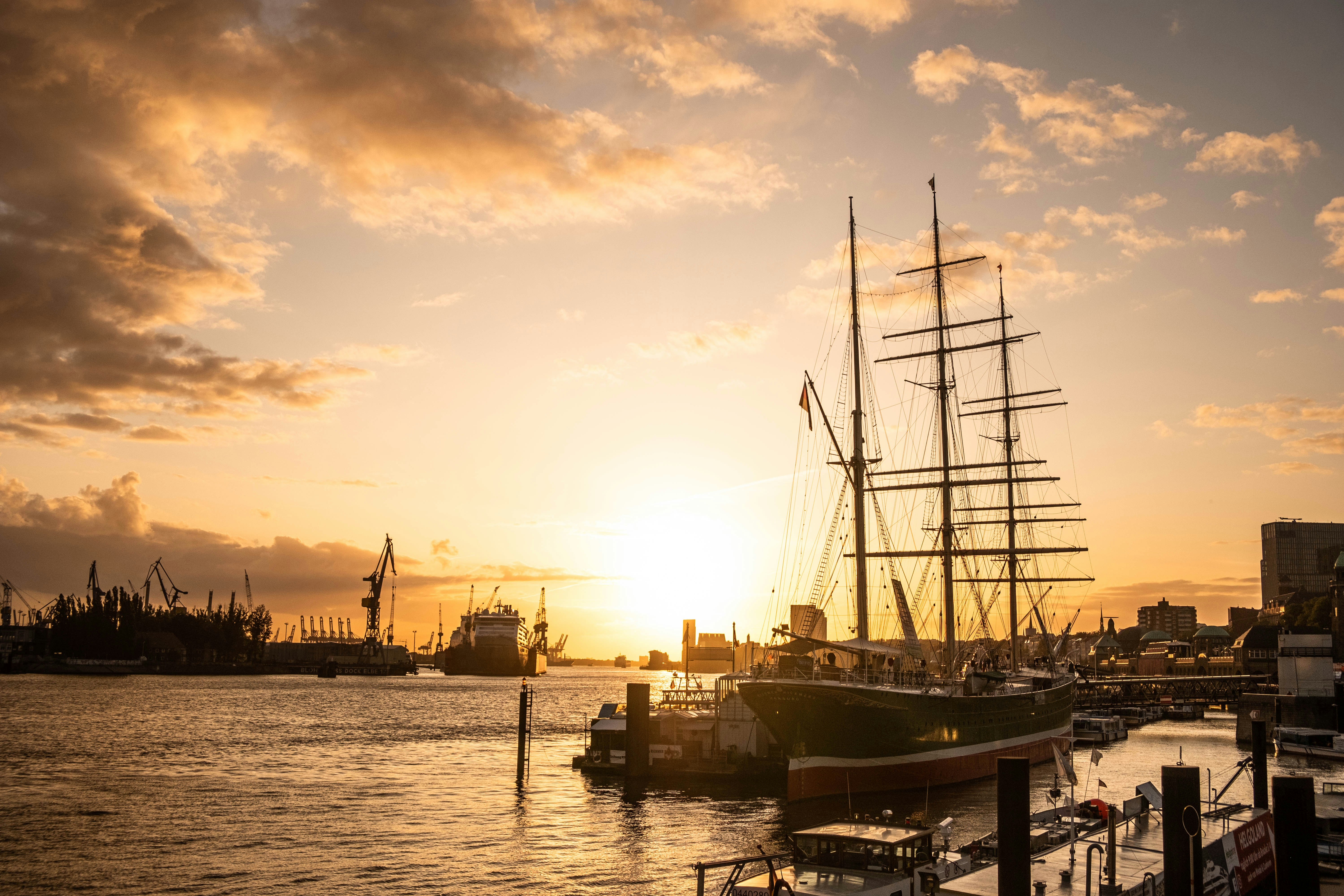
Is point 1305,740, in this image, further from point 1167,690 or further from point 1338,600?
point 1167,690

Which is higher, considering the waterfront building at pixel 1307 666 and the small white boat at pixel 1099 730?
the waterfront building at pixel 1307 666

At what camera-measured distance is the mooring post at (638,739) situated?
59688mm

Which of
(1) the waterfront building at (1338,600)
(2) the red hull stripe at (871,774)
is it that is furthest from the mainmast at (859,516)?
(1) the waterfront building at (1338,600)

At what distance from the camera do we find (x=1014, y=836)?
65.2 ft

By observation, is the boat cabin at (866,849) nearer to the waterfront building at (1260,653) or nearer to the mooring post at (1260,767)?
the mooring post at (1260,767)

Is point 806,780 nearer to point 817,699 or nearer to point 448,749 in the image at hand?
point 817,699

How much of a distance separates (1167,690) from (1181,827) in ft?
606

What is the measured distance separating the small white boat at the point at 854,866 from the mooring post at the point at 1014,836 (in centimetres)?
358

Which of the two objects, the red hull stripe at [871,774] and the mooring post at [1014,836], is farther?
the red hull stripe at [871,774]

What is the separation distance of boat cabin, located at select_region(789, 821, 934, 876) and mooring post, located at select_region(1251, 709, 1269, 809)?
1979 centimetres

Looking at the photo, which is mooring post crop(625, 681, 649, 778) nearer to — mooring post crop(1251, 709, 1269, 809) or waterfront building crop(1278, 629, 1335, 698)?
mooring post crop(1251, 709, 1269, 809)

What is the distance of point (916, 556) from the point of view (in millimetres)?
76812

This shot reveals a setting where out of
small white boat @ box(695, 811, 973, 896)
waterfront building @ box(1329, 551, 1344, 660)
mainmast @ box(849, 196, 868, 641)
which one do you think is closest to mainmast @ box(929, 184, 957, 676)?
mainmast @ box(849, 196, 868, 641)

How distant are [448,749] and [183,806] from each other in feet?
121
